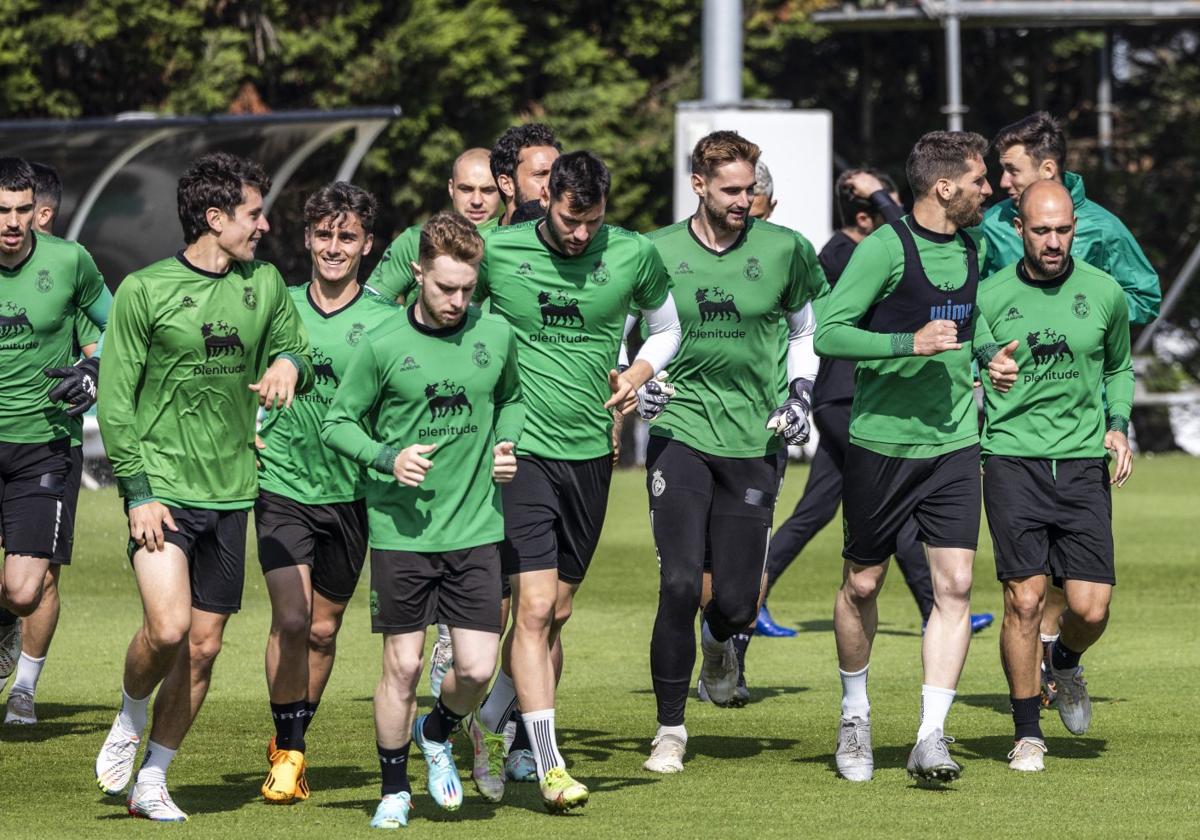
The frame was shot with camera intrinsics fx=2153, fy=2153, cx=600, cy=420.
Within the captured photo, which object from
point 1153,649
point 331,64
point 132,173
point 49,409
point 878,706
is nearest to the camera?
point 49,409

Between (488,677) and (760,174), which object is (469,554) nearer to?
(488,677)

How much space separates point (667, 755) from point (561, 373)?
1.50 metres

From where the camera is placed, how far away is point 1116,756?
8.32m

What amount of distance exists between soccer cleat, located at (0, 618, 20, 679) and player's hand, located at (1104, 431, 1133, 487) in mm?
4696

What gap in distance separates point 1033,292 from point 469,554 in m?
2.53

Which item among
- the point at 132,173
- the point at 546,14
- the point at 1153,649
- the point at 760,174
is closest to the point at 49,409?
the point at 760,174

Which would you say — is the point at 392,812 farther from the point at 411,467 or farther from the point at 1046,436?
the point at 1046,436

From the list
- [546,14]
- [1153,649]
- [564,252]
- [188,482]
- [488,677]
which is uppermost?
[546,14]

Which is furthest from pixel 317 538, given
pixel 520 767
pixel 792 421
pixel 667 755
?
pixel 792 421

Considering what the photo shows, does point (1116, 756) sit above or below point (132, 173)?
below

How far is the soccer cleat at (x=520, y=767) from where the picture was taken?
8055mm

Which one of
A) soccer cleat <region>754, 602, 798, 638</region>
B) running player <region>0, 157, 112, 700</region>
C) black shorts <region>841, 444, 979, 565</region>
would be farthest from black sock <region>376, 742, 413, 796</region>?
soccer cleat <region>754, 602, 798, 638</region>

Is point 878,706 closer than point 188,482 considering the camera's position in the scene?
No

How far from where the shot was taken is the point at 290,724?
25.2 ft
